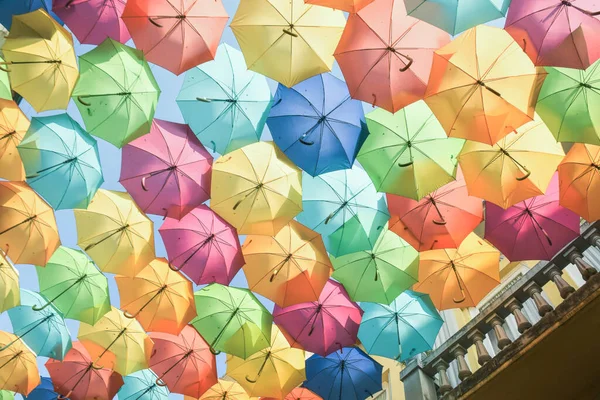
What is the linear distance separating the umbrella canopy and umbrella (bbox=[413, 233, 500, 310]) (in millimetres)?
4154

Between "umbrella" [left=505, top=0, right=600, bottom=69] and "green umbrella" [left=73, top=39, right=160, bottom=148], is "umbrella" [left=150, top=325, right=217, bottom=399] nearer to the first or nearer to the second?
"green umbrella" [left=73, top=39, right=160, bottom=148]

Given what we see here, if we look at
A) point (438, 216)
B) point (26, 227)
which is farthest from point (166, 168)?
point (438, 216)

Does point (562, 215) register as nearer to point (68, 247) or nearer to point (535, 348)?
point (535, 348)

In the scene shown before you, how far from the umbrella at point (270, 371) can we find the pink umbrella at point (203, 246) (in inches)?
67.0

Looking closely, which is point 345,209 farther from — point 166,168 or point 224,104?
point 166,168

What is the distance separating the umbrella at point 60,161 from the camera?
646 cm

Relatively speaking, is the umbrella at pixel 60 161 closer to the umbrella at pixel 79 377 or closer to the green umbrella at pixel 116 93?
the green umbrella at pixel 116 93

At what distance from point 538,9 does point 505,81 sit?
760 millimetres

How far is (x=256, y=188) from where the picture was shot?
259 inches

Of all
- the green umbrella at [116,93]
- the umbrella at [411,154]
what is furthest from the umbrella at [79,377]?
the umbrella at [411,154]

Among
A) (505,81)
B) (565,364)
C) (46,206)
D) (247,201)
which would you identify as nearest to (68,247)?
(46,206)

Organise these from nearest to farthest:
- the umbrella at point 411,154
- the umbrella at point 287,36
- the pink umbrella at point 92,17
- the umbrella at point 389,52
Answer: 1. the umbrella at point 389,52
2. the umbrella at point 287,36
3. the pink umbrella at point 92,17
4. the umbrella at point 411,154

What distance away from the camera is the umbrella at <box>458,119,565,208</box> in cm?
599

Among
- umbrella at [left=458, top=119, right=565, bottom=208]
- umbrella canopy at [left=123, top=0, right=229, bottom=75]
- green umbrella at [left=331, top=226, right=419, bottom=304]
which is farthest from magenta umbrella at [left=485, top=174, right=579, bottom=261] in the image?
umbrella canopy at [left=123, top=0, right=229, bottom=75]
